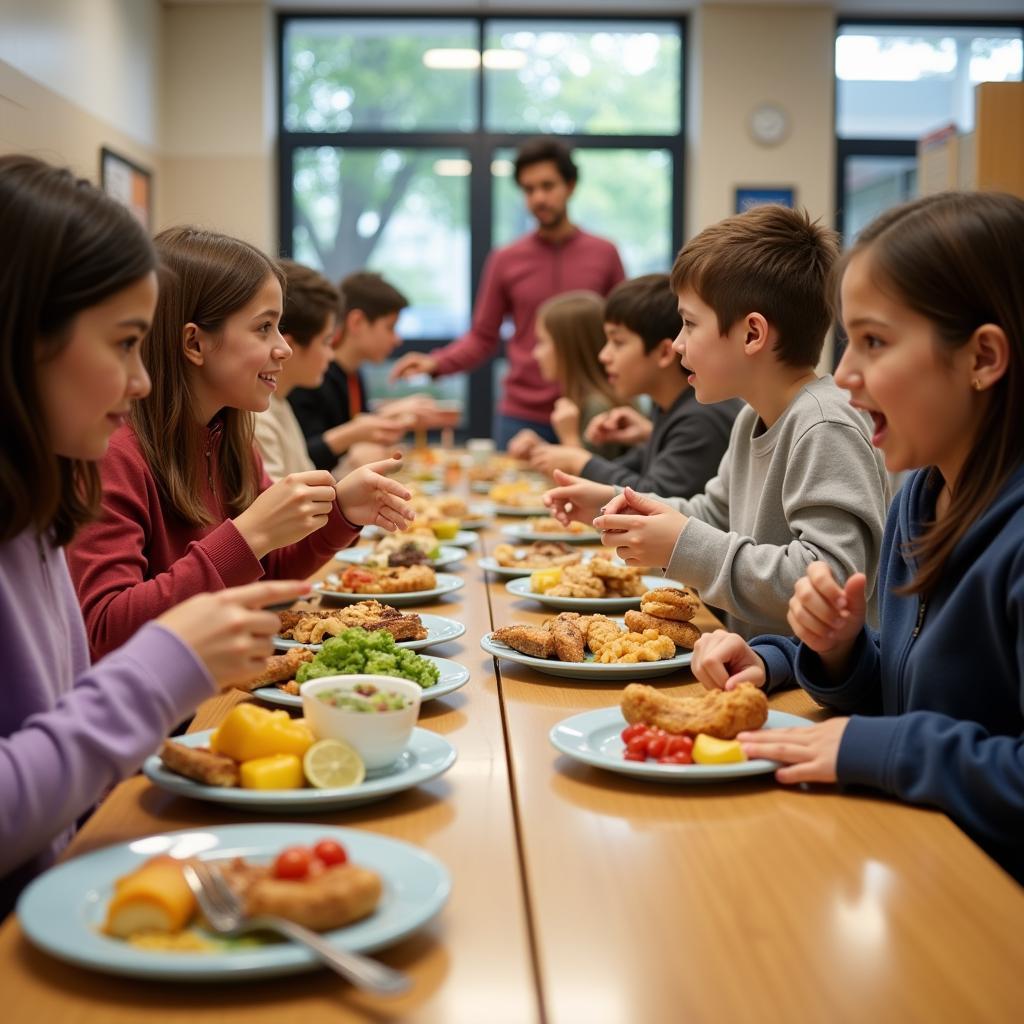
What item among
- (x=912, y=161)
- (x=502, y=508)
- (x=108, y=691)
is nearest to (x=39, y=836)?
(x=108, y=691)

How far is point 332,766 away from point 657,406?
239 centimetres

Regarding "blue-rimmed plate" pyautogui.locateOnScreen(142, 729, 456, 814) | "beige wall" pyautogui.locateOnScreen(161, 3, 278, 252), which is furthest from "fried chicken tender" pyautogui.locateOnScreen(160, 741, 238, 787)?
"beige wall" pyautogui.locateOnScreen(161, 3, 278, 252)

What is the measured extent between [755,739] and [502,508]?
2379 millimetres

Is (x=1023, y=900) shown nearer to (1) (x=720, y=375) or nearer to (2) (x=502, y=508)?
(1) (x=720, y=375)

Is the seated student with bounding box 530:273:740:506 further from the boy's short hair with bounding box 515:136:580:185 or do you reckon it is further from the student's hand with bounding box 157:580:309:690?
the boy's short hair with bounding box 515:136:580:185

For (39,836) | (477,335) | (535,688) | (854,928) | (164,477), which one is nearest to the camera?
(854,928)

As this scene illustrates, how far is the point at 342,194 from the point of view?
841cm

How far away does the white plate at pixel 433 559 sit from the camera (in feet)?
8.63

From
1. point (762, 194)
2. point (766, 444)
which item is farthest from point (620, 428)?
point (762, 194)

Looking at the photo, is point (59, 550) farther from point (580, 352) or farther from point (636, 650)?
point (580, 352)

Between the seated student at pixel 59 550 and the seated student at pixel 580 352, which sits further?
the seated student at pixel 580 352

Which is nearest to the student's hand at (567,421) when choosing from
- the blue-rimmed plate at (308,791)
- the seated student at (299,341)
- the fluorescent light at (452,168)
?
the seated student at (299,341)

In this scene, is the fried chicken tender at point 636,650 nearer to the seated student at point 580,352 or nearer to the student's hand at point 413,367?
the seated student at point 580,352

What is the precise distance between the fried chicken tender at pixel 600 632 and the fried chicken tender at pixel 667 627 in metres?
0.02
